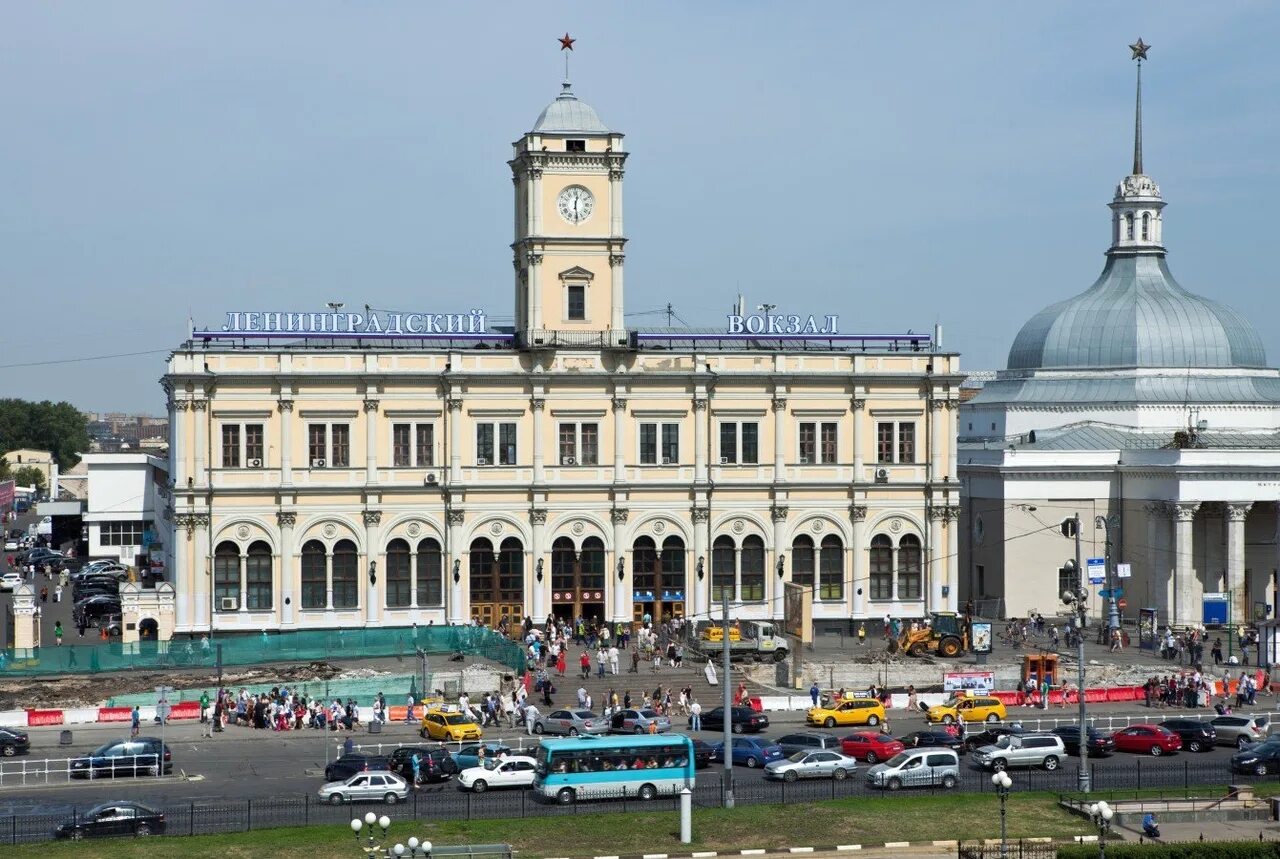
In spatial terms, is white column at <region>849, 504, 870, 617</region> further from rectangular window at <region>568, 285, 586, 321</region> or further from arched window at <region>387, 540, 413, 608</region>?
arched window at <region>387, 540, 413, 608</region>

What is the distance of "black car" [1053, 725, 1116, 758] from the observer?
7056 cm

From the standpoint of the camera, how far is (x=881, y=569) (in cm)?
10094

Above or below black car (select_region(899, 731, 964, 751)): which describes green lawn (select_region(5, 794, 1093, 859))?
below

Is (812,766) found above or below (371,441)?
below

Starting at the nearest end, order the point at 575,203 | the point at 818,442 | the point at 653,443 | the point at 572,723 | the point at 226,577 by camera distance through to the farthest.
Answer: the point at 572,723 → the point at 226,577 → the point at 575,203 → the point at 653,443 → the point at 818,442

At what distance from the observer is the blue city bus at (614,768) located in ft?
203

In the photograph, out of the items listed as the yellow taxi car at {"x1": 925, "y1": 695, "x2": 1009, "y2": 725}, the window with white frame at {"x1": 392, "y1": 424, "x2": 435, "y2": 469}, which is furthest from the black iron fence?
the window with white frame at {"x1": 392, "y1": 424, "x2": 435, "y2": 469}

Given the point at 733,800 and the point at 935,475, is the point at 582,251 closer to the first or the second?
the point at 935,475

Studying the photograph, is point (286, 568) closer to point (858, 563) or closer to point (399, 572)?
point (399, 572)

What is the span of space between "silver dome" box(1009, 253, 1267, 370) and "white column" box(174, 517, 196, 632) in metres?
51.8

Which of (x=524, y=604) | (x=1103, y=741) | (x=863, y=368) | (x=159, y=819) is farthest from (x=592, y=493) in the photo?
(x=159, y=819)

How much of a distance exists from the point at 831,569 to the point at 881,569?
257cm

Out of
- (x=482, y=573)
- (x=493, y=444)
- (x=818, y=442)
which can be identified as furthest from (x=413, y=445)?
(x=818, y=442)

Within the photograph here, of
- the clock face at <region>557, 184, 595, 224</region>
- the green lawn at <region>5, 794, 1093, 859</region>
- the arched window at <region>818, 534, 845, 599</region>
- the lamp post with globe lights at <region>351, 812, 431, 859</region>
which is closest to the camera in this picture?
the lamp post with globe lights at <region>351, 812, 431, 859</region>
